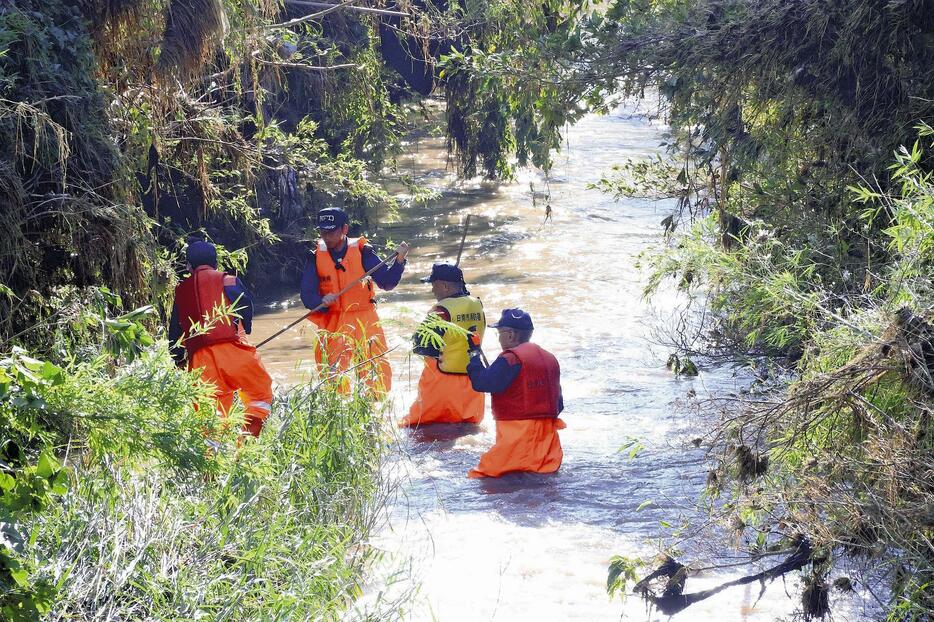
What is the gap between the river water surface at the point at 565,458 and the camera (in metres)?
6.28

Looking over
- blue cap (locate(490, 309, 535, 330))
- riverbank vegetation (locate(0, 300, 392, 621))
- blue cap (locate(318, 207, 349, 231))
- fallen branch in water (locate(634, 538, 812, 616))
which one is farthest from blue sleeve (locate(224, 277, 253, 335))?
fallen branch in water (locate(634, 538, 812, 616))

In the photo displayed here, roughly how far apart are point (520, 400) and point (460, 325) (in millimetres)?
1098

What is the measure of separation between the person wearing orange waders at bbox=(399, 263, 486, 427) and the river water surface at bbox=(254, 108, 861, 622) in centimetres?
15

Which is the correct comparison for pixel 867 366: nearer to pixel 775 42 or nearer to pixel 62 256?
pixel 775 42

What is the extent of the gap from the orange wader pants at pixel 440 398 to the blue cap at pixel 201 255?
2103mm

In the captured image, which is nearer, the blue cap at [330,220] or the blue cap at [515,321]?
the blue cap at [515,321]

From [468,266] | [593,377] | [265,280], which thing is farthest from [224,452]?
[468,266]

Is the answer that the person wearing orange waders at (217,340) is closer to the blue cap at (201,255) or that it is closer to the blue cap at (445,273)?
the blue cap at (201,255)

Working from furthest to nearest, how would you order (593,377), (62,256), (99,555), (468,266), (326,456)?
1. (468,266)
2. (593,377)
3. (62,256)
4. (326,456)
5. (99,555)

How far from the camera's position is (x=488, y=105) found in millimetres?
17922

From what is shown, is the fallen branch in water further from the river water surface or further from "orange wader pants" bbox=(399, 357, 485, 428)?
"orange wader pants" bbox=(399, 357, 485, 428)

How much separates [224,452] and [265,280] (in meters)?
11.5

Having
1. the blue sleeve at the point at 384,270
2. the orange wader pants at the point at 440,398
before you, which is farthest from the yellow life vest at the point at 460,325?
the blue sleeve at the point at 384,270

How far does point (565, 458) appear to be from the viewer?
898 cm
